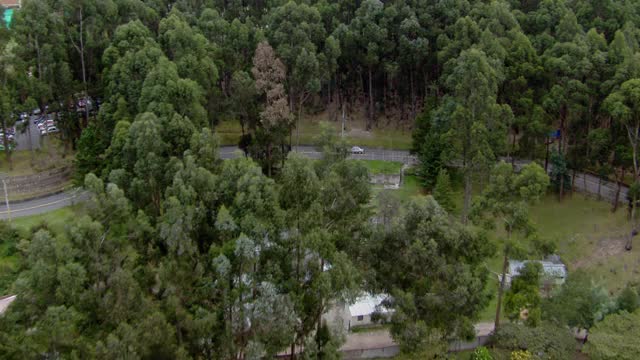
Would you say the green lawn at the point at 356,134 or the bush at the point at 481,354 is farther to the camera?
the green lawn at the point at 356,134

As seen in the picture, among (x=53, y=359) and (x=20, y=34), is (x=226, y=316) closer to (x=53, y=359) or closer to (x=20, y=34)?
(x=53, y=359)

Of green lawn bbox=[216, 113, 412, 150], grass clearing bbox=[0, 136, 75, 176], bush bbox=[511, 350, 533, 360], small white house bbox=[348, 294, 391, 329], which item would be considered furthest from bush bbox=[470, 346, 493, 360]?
grass clearing bbox=[0, 136, 75, 176]

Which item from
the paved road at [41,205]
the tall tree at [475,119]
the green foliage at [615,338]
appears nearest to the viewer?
the green foliage at [615,338]

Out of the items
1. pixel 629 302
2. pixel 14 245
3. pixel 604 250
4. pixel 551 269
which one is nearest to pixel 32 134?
pixel 14 245

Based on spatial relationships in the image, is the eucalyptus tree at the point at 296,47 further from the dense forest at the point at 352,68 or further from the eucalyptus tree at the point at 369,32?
the eucalyptus tree at the point at 369,32

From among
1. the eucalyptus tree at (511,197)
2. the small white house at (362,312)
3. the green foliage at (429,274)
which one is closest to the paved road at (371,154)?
the small white house at (362,312)

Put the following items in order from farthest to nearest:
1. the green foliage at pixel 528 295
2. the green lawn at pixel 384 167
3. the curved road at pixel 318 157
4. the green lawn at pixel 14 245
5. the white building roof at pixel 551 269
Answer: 1. the green lawn at pixel 384 167
2. the curved road at pixel 318 157
3. the white building roof at pixel 551 269
4. the green lawn at pixel 14 245
5. the green foliage at pixel 528 295

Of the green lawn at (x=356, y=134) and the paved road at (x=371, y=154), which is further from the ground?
the green lawn at (x=356, y=134)
